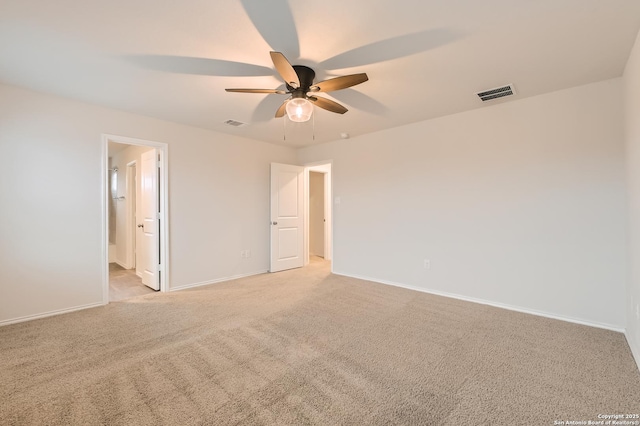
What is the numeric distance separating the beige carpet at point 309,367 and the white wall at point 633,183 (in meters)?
0.26

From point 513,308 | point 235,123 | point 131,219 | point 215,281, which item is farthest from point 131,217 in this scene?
point 513,308

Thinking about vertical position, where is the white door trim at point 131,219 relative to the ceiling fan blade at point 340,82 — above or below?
below

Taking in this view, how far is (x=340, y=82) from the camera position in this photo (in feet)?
7.26

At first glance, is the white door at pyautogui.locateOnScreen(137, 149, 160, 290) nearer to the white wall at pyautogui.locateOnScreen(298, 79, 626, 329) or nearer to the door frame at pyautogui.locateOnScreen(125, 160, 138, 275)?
the door frame at pyautogui.locateOnScreen(125, 160, 138, 275)

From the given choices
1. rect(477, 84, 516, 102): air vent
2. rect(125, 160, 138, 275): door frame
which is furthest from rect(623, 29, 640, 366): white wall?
rect(125, 160, 138, 275): door frame

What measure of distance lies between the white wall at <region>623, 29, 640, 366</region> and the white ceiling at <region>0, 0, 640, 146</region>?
21 cm

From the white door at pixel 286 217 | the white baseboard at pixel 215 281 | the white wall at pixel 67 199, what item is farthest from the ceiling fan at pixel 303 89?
the white baseboard at pixel 215 281

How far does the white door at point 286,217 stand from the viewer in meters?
Result: 5.27

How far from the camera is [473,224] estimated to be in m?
3.59

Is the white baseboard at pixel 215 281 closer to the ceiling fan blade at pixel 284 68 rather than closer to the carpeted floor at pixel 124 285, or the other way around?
the carpeted floor at pixel 124 285

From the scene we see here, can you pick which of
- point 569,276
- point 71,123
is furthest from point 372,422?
point 71,123

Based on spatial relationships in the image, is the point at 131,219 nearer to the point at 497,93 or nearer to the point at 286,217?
the point at 286,217

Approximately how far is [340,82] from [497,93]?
1966mm

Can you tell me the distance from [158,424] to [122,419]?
230mm
